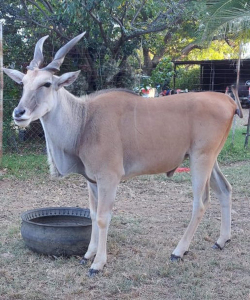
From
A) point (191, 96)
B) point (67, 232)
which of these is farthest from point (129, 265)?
point (191, 96)

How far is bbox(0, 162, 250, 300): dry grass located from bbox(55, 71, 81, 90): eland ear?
4.74ft

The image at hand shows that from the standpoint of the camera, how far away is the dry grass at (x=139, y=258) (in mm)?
3314

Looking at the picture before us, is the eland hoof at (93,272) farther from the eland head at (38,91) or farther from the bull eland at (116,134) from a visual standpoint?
the eland head at (38,91)

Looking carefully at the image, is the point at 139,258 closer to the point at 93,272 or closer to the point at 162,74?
the point at 93,272

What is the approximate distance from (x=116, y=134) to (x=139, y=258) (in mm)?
1067

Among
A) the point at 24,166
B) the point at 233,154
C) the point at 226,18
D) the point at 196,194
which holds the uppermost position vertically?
the point at 226,18

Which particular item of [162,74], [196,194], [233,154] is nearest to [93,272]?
[196,194]

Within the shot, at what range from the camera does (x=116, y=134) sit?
3820mm

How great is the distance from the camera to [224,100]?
13.6 ft

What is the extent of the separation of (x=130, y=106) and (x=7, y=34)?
5.38 m

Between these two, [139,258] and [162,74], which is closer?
[139,258]

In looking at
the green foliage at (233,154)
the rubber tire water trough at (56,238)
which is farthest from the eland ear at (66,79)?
the green foliage at (233,154)

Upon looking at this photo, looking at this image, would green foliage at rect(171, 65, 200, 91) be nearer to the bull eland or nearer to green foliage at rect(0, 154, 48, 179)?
green foliage at rect(0, 154, 48, 179)

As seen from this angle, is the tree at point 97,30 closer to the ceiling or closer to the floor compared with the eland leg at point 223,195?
closer to the ceiling
